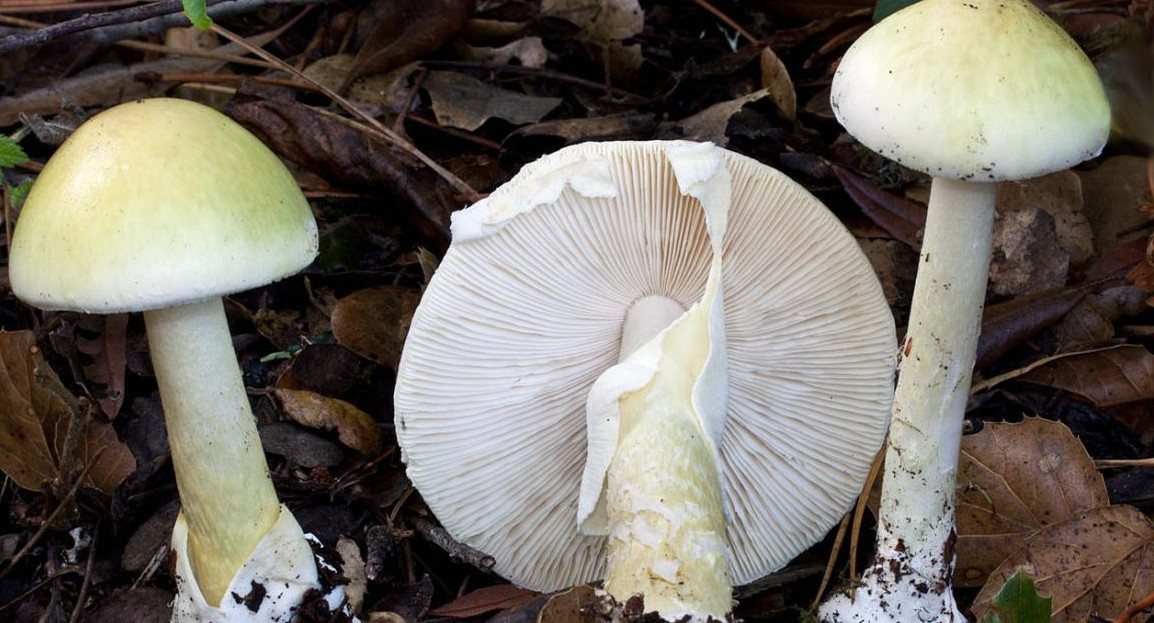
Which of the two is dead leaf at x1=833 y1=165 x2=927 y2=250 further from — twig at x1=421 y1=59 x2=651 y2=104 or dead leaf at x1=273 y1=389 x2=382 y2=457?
dead leaf at x1=273 y1=389 x2=382 y2=457

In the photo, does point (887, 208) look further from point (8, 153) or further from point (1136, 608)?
point (8, 153)

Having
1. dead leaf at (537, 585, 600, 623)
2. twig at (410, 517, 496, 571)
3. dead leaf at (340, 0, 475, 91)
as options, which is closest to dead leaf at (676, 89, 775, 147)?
dead leaf at (340, 0, 475, 91)

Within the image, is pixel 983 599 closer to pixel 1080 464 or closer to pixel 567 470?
pixel 1080 464

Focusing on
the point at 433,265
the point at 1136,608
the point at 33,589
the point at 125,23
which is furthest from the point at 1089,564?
the point at 125,23

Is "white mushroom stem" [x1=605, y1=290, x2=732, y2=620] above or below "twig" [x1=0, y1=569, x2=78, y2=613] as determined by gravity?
above

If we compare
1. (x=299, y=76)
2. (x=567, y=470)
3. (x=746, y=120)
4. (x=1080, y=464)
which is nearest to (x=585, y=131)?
(x=746, y=120)

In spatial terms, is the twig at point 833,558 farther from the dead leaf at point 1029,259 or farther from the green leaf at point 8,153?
the green leaf at point 8,153
